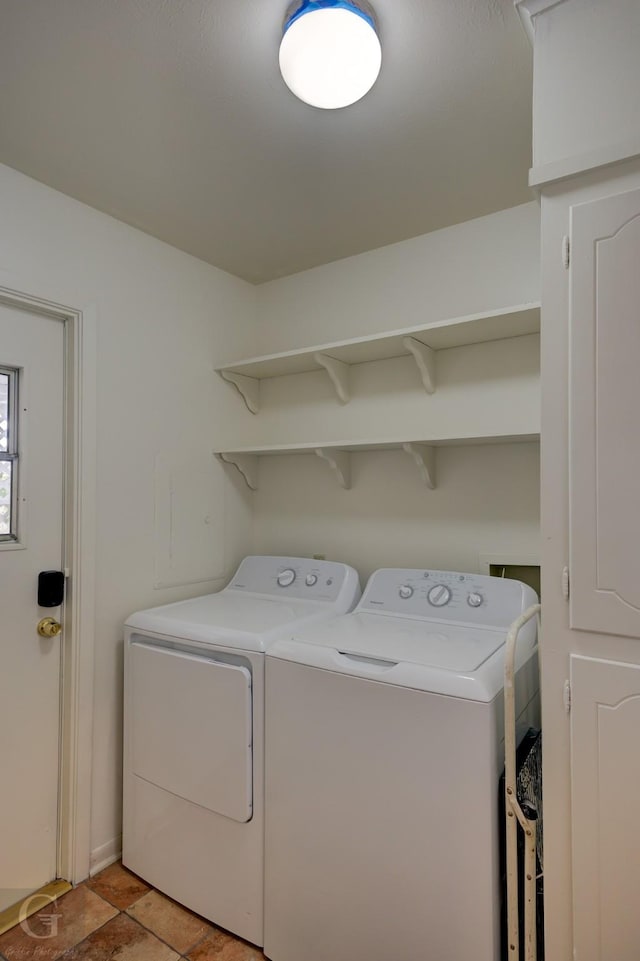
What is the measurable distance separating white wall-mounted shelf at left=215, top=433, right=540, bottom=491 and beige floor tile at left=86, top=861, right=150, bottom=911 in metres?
1.60

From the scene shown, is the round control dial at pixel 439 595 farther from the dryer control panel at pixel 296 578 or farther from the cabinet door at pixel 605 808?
the cabinet door at pixel 605 808

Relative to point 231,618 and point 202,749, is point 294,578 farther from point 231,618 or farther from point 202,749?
point 202,749

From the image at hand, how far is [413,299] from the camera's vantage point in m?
2.23

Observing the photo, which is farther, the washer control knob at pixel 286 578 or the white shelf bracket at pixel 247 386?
the white shelf bracket at pixel 247 386

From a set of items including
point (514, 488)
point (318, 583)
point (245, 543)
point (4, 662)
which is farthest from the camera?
point (245, 543)

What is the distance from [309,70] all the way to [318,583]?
164 cm

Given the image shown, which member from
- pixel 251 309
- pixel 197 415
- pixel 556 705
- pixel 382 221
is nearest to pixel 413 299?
pixel 382 221

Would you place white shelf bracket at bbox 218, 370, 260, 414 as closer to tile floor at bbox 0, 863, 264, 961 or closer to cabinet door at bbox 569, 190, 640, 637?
cabinet door at bbox 569, 190, 640, 637

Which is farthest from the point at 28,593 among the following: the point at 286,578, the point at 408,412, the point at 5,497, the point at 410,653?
the point at 408,412

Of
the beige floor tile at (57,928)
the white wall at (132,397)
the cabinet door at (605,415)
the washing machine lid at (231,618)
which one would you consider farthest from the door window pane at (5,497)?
the cabinet door at (605,415)

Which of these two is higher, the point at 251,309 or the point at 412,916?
the point at 251,309

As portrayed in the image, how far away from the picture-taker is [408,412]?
2232 millimetres

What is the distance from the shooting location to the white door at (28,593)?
1766 millimetres

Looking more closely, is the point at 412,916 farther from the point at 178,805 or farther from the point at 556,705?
Result: the point at 178,805
